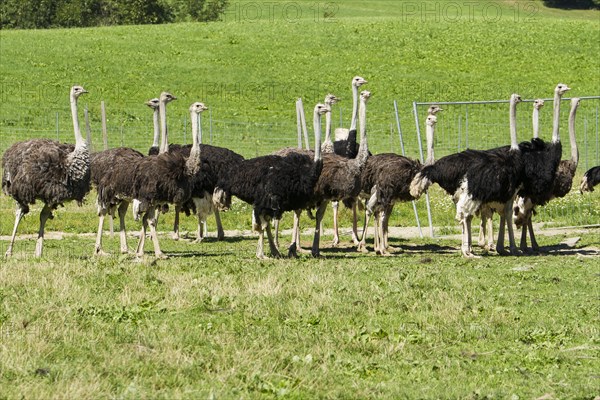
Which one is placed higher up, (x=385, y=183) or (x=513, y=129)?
(x=513, y=129)

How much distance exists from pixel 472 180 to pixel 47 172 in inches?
244

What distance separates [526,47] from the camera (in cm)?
5794

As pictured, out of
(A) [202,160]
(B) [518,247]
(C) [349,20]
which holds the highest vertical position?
(C) [349,20]

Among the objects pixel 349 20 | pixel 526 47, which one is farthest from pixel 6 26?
pixel 526 47

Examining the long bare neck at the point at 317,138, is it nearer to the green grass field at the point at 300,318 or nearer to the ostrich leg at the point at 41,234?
the green grass field at the point at 300,318

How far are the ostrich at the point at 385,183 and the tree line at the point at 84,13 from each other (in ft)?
195

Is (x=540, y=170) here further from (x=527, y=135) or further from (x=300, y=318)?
(x=527, y=135)

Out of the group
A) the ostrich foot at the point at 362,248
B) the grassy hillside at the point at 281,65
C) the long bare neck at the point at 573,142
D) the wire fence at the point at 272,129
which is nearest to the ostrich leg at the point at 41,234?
the ostrich foot at the point at 362,248

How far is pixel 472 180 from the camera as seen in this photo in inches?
671

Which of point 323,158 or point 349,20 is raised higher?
point 349,20

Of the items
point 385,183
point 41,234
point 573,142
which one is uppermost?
point 573,142

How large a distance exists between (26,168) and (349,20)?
51.1 m

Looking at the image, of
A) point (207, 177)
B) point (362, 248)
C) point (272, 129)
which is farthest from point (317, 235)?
point (272, 129)

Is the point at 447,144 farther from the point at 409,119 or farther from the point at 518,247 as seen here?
the point at 518,247
